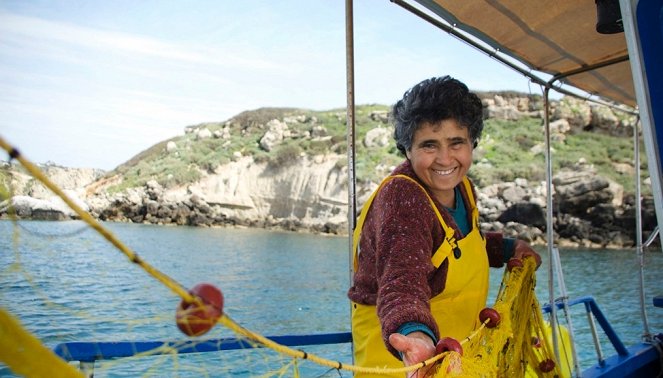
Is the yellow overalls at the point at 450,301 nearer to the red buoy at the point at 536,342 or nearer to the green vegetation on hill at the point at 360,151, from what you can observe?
the red buoy at the point at 536,342

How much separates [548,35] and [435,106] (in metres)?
1.54

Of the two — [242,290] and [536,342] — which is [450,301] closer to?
[536,342]

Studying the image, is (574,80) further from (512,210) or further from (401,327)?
(512,210)

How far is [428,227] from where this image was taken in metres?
1.53

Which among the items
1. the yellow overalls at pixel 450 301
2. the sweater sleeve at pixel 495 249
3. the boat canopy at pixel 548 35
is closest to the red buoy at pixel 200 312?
the yellow overalls at pixel 450 301

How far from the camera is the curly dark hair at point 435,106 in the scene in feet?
5.39

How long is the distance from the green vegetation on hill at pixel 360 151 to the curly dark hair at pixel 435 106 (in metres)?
38.6

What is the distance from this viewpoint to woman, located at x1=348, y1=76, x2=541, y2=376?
1.45 meters

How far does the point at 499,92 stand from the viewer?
6462cm

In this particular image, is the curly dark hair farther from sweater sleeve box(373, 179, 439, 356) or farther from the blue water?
the blue water

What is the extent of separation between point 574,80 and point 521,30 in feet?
3.50

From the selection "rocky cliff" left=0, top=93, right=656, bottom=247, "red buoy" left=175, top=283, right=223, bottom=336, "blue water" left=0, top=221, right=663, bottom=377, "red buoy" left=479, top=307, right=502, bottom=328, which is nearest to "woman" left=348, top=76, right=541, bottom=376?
"red buoy" left=479, top=307, right=502, bottom=328

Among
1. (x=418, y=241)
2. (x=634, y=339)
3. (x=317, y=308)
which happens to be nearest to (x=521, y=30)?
(x=418, y=241)

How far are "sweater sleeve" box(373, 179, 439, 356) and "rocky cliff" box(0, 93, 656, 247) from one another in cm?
3500
